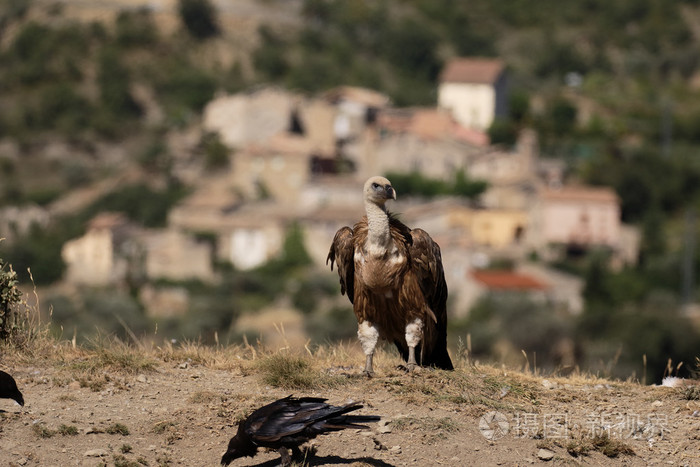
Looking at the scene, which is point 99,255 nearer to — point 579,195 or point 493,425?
point 579,195

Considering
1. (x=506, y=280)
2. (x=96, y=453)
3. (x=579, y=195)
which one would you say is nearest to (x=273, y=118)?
(x=579, y=195)

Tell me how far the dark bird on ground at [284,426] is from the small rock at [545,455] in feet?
4.57

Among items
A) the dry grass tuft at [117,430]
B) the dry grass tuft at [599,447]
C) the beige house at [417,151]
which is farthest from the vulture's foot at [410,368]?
the beige house at [417,151]

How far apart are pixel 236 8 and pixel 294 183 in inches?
1677

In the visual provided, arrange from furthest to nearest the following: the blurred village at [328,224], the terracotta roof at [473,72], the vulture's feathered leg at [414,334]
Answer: the terracotta roof at [473,72] → the blurred village at [328,224] → the vulture's feathered leg at [414,334]

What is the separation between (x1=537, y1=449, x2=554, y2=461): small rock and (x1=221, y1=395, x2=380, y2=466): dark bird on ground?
1394 mm

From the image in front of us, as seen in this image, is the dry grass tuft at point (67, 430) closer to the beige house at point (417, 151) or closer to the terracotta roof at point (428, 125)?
the beige house at point (417, 151)

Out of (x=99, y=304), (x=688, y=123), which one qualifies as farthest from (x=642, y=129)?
(x=99, y=304)

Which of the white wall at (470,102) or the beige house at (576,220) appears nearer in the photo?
the beige house at (576,220)

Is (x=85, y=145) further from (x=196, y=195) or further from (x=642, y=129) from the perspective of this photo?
(x=642, y=129)

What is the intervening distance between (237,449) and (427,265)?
96.6 inches

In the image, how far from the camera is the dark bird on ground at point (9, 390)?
8242 millimetres

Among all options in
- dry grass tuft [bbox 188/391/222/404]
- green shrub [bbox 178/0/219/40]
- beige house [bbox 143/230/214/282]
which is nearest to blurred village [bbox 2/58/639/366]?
beige house [bbox 143/230/214/282]

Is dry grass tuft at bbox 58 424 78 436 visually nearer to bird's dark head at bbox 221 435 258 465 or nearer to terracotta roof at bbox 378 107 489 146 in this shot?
bird's dark head at bbox 221 435 258 465
